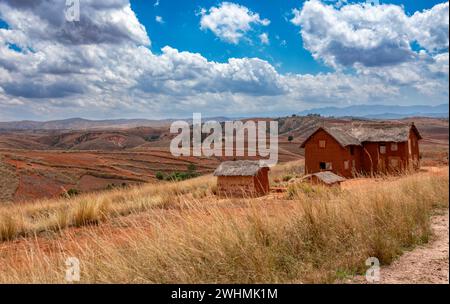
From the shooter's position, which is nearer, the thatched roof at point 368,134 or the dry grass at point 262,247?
the dry grass at point 262,247

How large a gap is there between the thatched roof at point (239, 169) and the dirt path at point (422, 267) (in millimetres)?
15486

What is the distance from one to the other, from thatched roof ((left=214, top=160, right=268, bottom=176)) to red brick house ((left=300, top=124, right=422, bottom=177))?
8.68 metres

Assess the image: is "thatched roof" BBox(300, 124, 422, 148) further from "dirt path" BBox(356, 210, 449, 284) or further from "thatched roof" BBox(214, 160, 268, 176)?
"dirt path" BBox(356, 210, 449, 284)

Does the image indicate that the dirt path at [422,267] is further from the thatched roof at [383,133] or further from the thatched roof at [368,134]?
the thatched roof at [383,133]

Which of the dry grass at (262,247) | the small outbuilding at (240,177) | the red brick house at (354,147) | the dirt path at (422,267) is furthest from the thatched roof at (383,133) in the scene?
the dirt path at (422,267)

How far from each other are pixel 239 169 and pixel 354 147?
12.5 m

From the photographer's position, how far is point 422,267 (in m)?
4.03

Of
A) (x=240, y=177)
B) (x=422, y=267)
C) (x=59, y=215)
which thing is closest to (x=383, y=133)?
(x=240, y=177)

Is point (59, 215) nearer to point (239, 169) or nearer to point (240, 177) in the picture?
point (240, 177)

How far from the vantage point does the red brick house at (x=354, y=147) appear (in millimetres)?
27625

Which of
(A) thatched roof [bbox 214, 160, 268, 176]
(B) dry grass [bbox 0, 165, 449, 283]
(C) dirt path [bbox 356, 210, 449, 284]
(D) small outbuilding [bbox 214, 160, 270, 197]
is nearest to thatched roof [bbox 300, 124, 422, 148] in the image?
(D) small outbuilding [bbox 214, 160, 270, 197]

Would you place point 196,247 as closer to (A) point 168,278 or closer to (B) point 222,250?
(B) point 222,250
